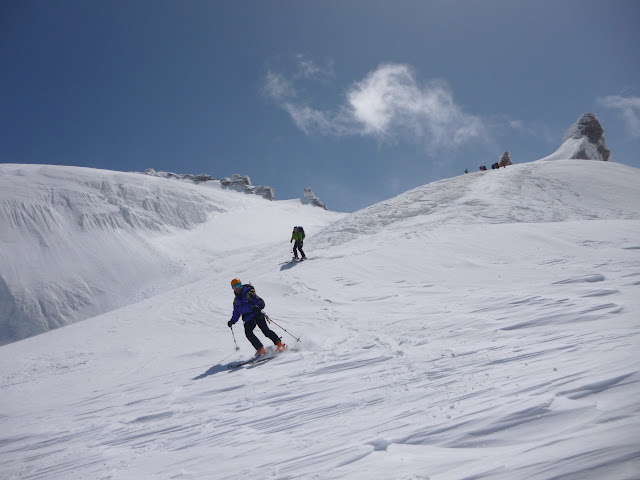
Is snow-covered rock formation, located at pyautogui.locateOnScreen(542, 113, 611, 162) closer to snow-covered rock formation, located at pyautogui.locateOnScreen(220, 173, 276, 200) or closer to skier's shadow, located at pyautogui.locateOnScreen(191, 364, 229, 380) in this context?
snow-covered rock formation, located at pyautogui.locateOnScreen(220, 173, 276, 200)

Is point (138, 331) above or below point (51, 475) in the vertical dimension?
above

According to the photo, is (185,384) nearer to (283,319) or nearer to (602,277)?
(283,319)

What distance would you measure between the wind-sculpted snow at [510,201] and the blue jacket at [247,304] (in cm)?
1233

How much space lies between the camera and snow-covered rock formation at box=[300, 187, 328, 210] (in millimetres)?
80562

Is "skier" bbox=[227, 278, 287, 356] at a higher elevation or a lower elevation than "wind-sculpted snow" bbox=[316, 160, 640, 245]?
lower

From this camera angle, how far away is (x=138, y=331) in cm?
1044

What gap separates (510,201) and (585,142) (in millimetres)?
60800

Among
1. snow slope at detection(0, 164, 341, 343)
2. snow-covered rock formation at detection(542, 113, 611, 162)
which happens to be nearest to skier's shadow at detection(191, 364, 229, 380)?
snow slope at detection(0, 164, 341, 343)

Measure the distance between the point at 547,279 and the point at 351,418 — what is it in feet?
25.1

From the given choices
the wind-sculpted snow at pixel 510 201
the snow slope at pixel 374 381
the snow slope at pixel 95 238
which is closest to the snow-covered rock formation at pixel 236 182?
the snow slope at pixel 95 238

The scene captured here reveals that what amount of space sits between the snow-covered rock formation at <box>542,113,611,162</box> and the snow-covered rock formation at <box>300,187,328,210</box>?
50.9 meters

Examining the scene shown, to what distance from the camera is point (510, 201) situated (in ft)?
68.1

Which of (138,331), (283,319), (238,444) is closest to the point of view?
(238,444)

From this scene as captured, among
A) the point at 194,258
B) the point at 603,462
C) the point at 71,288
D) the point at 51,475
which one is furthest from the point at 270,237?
the point at 603,462
